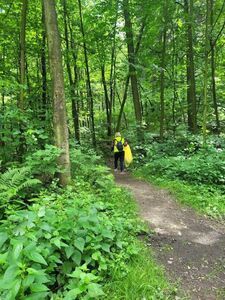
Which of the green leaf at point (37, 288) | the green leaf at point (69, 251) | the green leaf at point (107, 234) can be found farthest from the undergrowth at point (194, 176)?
the green leaf at point (37, 288)

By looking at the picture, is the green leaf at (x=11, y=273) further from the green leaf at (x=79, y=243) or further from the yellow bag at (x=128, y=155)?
the yellow bag at (x=128, y=155)

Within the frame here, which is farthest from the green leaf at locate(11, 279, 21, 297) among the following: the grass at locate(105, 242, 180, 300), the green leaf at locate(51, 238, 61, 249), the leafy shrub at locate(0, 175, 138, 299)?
the grass at locate(105, 242, 180, 300)

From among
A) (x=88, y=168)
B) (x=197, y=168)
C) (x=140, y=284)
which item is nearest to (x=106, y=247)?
Result: (x=140, y=284)

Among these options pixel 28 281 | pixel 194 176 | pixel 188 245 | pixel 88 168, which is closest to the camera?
pixel 28 281

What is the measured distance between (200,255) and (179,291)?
1165 mm

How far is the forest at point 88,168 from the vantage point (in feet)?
11.2

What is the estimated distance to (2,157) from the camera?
8.02 meters

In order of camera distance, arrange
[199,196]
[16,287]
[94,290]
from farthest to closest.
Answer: [199,196] < [94,290] < [16,287]

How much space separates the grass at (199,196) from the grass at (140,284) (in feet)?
10.8

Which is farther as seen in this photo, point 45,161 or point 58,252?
point 45,161

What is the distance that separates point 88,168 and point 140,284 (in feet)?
13.8

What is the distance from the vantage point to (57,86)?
6.55 meters

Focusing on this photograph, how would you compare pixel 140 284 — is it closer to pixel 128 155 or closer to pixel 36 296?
pixel 36 296

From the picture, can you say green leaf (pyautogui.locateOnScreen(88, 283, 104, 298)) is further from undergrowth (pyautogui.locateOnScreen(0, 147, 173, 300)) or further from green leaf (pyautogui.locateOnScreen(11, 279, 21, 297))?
green leaf (pyautogui.locateOnScreen(11, 279, 21, 297))
